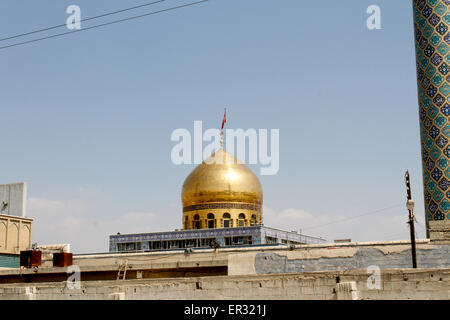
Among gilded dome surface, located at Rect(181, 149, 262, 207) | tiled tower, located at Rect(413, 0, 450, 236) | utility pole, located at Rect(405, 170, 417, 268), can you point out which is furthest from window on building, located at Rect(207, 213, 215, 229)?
utility pole, located at Rect(405, 170, 417, 268)

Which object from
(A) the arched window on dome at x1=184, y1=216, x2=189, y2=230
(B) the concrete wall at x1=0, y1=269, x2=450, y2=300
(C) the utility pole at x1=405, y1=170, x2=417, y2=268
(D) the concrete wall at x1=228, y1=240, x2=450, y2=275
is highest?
(A) the arched window on dome at x1=184, y1=216, x2=189, y2=230

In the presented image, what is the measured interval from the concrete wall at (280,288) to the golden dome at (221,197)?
26996mm

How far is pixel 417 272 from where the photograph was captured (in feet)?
35.7

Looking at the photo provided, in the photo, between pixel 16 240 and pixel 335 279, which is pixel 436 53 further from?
pixel 16 240

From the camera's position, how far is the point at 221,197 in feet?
138

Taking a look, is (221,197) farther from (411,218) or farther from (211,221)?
(411,218)

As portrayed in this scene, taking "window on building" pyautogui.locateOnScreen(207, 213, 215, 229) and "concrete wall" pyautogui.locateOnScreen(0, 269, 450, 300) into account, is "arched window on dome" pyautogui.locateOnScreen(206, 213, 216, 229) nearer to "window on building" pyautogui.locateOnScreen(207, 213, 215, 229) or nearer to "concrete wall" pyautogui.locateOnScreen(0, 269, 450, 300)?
"window on building" pyautogui.locateOnScreen(207, 213, 215, 229)

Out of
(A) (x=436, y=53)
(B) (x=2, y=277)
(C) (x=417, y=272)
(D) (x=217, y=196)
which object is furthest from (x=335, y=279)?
(D) (x=217, y=196)

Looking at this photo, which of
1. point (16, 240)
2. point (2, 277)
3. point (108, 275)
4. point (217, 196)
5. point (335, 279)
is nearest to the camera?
point (335, 279)

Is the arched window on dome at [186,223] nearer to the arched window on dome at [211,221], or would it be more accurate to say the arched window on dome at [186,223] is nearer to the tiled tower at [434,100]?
the arched window on dome at [211,221]

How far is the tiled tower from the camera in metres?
22.0

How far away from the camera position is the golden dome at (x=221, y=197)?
42.0 metres

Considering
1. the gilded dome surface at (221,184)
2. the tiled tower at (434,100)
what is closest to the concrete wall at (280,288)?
the tiled tower at (434,100)
